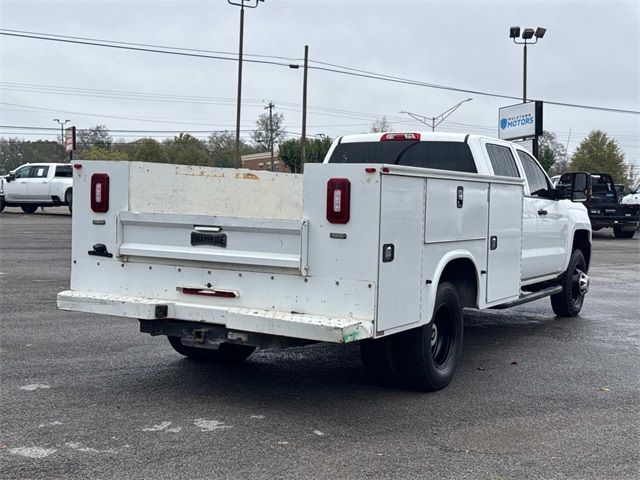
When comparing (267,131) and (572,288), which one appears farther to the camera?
(267,131)

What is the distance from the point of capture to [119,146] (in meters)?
94.1

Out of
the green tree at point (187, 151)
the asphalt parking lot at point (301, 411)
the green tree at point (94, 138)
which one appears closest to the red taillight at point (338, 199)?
the asphalt parking lot at point (301, 411)

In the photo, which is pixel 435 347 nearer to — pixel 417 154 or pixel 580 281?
pixel 417 154

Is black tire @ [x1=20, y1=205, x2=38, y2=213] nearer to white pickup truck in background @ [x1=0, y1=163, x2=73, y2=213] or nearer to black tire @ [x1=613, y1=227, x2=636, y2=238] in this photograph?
white pickup truck in background @ [x1=0, y1=163, x2=73, y2=213]

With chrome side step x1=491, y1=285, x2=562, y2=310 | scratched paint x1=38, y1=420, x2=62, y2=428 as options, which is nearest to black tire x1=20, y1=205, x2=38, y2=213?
chrome side step x1=491, y1=285, x2=562, y2=310

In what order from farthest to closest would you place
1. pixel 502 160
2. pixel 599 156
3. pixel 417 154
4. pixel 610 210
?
pixel 599 156 < pixel 610 210 < pixel 502 160 < pixel 417 154

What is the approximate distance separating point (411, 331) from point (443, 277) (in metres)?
0.74

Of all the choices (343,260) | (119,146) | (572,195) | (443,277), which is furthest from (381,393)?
(119,146)

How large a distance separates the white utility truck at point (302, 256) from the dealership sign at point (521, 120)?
28478mm

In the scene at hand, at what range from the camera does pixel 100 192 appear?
21.3 feet

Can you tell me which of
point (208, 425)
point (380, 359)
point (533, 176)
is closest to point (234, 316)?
point (208, 425)

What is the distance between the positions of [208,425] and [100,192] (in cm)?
212

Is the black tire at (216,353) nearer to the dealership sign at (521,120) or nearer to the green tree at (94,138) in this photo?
the dealership sign at (521,120)

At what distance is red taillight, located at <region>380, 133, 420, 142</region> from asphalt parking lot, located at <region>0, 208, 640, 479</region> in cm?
229
